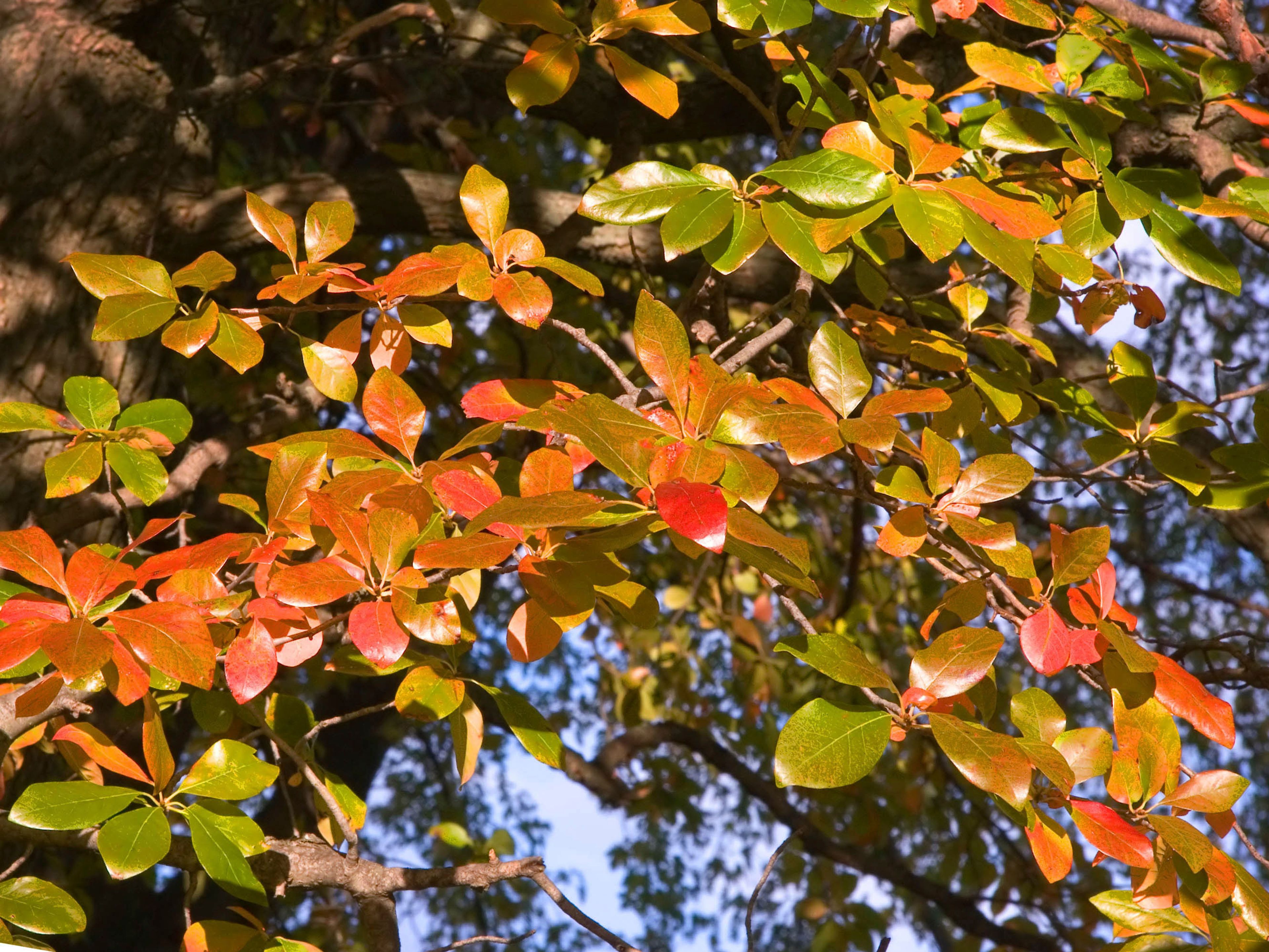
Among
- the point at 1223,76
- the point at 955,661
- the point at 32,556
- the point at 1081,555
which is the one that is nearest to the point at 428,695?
the point at 32,556

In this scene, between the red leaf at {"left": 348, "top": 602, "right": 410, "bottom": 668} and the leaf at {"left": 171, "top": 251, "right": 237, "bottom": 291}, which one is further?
the leaf at {"left": 171, "top": 251, "right": 237, "bottom": 291}

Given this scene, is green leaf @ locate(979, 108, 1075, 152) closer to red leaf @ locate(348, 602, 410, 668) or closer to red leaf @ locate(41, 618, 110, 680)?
red leaf @ locate(348, 602, 410, 668)

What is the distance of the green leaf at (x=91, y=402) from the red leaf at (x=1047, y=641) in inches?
31.0

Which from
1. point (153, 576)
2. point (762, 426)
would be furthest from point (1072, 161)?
point (153, 576)

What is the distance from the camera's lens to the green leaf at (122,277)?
84cm

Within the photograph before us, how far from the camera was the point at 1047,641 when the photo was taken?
0.77 m

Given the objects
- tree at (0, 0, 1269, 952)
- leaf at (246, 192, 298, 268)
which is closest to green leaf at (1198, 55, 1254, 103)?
tree at (0, 0, 1269, 952)

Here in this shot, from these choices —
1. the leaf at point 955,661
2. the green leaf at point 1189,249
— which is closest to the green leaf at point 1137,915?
the leaf at point 955,661

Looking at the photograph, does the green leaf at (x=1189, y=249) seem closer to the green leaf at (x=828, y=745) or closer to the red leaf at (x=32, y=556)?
the green leaf at (x=828, y=745)

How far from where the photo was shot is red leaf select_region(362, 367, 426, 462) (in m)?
0.81

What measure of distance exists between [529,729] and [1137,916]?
0.51 metres

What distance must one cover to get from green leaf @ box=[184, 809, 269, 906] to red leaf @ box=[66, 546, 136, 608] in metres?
0.17

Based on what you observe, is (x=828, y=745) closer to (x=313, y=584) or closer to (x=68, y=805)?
(x=313, y=584)

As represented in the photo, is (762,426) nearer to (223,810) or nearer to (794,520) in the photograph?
(223,810)
